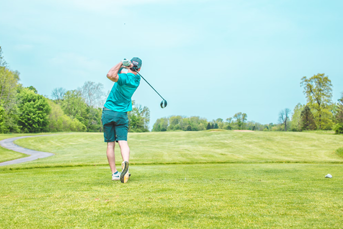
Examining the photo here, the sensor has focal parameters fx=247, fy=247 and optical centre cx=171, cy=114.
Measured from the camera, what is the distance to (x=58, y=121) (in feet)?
181

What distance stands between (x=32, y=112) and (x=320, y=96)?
58003 millimetres

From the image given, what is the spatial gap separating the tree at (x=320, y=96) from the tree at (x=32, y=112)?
54037mm

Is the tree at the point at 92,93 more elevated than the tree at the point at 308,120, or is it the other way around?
the tree at the point at 92,93

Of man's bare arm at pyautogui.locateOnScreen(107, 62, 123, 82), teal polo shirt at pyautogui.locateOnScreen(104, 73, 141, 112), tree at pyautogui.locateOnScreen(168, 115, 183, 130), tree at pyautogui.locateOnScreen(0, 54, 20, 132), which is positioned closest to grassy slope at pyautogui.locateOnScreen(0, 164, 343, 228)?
teal polo shirt at pyautogui.locateOnScreen(104, 73, 141, 112)

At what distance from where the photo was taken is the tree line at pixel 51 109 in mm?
40969

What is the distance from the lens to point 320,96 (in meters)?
51.0

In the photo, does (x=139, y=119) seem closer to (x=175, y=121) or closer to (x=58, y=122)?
(x=175, y=121)

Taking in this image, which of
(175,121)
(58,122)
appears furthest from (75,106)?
(175,121)

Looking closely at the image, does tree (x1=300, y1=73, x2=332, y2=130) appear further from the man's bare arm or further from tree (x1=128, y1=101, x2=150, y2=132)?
the man's bare arm

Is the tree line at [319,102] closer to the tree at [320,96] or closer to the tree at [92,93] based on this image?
the tree at [320,96]

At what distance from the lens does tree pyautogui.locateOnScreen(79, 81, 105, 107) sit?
214 ft

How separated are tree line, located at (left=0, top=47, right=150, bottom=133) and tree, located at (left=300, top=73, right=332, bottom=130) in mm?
39935

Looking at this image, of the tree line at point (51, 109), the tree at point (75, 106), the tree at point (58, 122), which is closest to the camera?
the tree line at point (51, 109)

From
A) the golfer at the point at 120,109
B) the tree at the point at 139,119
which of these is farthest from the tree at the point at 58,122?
the golfer at the point at 120,109
